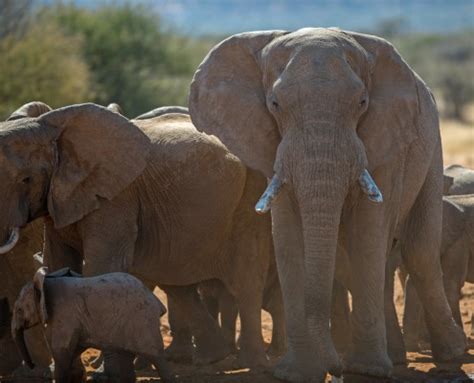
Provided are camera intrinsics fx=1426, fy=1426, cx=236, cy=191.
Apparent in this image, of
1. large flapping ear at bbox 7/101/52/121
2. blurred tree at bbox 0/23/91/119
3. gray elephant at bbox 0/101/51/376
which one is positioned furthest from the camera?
blurred tree at bbox 0/23/91/119

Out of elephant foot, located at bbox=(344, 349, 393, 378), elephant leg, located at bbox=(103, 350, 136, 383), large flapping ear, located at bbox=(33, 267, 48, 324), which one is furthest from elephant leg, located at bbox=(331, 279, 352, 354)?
large flapping ear, located at bbox=(33, 267, 48, 324)

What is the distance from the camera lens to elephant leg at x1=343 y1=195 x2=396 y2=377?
8.36 m

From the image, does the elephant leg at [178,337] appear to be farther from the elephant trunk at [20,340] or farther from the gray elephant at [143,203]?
the elephant trunk at [20,340]

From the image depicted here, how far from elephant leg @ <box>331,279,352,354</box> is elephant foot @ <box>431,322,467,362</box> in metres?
0.76

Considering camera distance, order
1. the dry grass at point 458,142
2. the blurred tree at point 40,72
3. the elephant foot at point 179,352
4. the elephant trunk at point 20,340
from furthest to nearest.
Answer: the dry grass at point 458,142 → the blurred tree at point 40,72 → the elephant foot at point 179,352 → the elephant trunk at point 20,340

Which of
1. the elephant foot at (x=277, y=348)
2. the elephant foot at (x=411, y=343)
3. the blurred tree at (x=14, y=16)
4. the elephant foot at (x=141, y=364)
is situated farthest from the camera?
the blurred tree at (x=14, y=16)

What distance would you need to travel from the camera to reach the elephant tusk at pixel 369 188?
7.77 m

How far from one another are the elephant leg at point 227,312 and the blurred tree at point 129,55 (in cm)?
1396

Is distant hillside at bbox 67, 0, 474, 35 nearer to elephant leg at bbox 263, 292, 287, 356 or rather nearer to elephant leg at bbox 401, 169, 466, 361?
elephant leg at bbox 263, 292, 287, 356

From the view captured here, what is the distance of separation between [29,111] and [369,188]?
225 cm

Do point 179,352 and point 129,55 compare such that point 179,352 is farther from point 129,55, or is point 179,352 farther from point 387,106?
point 129,55

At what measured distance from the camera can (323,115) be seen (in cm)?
777

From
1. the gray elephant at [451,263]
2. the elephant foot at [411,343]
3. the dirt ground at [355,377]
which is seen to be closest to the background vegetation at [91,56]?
the gray elephant at [451,263]

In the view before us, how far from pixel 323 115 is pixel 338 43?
525 mm
